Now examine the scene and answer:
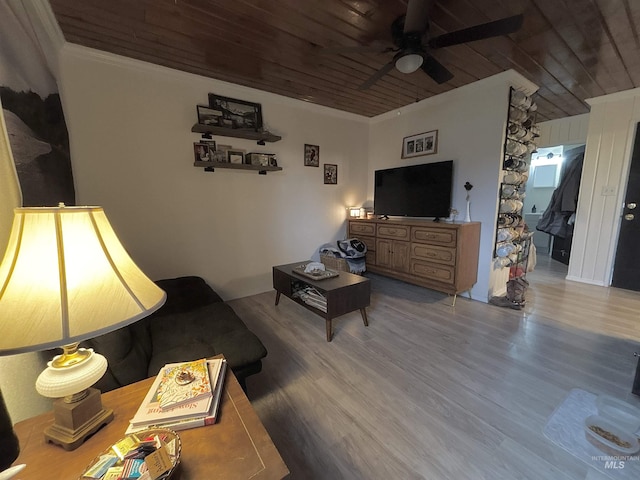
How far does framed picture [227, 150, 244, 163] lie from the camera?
2.84m

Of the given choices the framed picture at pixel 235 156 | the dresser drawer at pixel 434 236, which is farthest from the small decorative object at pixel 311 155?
the dresser drawer at pixel 434 236

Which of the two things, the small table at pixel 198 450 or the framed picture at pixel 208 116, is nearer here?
the small table at pixel 198 450

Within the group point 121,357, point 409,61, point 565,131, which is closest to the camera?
point 121,357

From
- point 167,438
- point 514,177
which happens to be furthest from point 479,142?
point 167,438

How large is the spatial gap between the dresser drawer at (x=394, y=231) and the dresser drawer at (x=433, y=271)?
32 cm

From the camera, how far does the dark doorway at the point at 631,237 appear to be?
10.1 feet

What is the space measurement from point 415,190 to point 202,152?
2.49 meters

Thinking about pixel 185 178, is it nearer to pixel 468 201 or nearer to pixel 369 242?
pixel 369 242

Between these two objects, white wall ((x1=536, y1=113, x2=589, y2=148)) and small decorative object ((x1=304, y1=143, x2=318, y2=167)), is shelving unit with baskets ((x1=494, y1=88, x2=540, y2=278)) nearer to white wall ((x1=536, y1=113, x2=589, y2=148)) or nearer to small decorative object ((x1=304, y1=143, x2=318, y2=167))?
white wall ((x1=536, y1=113, x2=589, y2=148))

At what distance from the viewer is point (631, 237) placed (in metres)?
3.15

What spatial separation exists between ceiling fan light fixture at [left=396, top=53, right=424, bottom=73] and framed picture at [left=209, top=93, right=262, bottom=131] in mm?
1653

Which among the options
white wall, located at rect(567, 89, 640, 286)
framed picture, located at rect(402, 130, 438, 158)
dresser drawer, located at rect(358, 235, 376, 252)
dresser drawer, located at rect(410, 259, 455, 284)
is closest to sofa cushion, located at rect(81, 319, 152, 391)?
dresser drawer, located at rect(410, 259, 455, 284)

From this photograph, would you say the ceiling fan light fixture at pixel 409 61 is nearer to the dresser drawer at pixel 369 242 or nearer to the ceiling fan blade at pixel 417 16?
the ceiling fan blade at pixel 417 16

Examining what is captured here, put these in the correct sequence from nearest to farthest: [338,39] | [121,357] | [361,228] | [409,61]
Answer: [121,357], [409,61], [338,39], [361,228]
